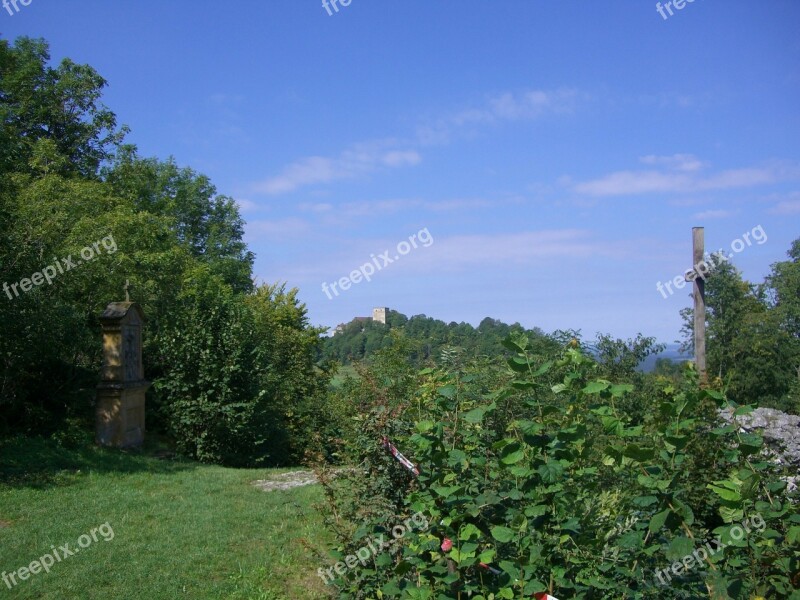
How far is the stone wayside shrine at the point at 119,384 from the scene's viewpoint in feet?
39.6

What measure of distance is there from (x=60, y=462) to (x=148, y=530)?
3890 millimetres

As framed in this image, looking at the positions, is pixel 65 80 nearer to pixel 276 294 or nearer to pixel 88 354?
pixel 276 294

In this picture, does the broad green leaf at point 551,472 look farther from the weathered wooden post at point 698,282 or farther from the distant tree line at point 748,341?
the distant tree line at point 748,341

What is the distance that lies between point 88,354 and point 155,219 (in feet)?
36.3

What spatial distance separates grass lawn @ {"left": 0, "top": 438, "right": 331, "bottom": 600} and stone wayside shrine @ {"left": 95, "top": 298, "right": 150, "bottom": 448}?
871mm

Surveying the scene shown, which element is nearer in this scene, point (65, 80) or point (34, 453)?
point (34, 453)

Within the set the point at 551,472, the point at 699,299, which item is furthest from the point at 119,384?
the point at 551,472

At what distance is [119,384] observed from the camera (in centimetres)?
1212

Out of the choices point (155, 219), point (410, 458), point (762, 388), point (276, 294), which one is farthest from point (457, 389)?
point (762, 388)

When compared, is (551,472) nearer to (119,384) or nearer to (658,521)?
(658,521)

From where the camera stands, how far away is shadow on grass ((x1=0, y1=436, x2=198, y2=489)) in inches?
368

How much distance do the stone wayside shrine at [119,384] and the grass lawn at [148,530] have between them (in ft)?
2.86

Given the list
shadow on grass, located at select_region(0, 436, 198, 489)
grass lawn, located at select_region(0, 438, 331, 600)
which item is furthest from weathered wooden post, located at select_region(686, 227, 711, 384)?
shadow on grass, located at select_region(0, 436, 198, 489)

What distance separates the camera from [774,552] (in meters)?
2.90
